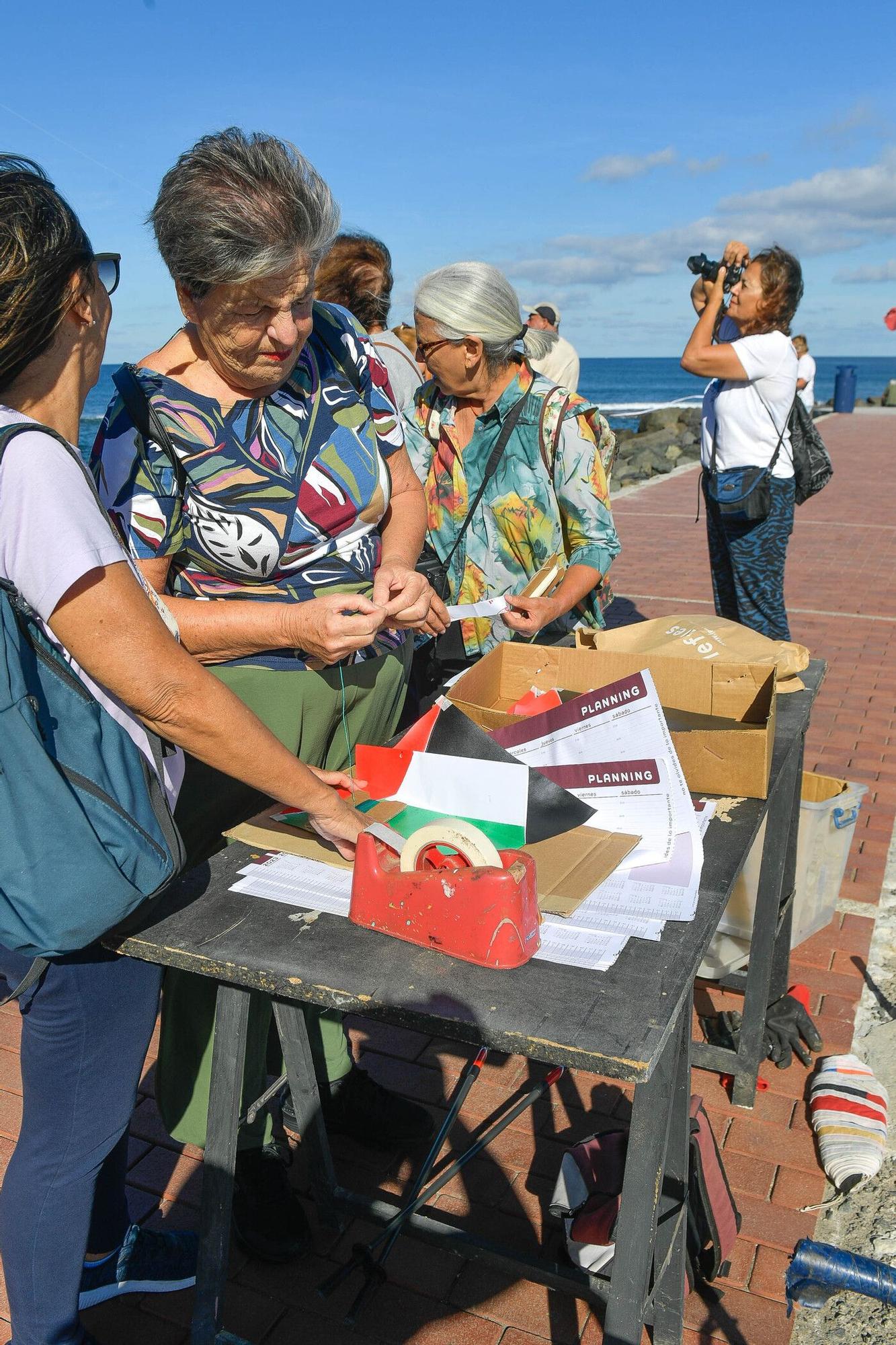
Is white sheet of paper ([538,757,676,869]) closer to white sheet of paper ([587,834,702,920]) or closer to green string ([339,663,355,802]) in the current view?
white sheet of paper ([587,834,702,920])

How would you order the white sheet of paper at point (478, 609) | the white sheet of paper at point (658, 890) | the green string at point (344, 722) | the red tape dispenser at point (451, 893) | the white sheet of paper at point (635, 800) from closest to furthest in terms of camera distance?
the red tape dispenser at point (451, 893)
the white sheet of paper at point (658, 890)
the white sheet of paper at point (635, 800)
the green string at point (344, 722)
the white sheet of paper at point (478, 609)

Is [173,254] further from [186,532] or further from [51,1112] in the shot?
[51,1112]

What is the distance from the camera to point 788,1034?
2625 mm

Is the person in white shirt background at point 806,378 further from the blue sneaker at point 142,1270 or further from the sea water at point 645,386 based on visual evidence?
the sea water at point 645,386

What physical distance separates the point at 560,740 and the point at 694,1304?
1.15 meters

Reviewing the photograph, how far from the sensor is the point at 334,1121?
7.89 ft

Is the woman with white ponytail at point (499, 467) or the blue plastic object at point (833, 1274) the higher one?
the woman with white ponytail at point (499, 467)

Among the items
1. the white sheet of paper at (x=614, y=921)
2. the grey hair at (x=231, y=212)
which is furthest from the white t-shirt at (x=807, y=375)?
the white sheet of paper at (x=614, y=921)

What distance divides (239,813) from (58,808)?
0.72 meters

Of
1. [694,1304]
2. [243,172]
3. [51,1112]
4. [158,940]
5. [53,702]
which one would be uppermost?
[243,172]

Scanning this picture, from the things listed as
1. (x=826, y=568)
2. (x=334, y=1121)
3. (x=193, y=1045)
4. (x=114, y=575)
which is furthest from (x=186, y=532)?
(x=826, y=568)

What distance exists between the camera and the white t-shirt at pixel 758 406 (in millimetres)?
4230

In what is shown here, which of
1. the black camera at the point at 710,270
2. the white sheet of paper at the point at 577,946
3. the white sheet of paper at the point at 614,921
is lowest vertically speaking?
the white sheet of paper at the point at 577,946

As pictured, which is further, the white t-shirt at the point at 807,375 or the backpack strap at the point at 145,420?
the white t-shirt at the point at 807,375
